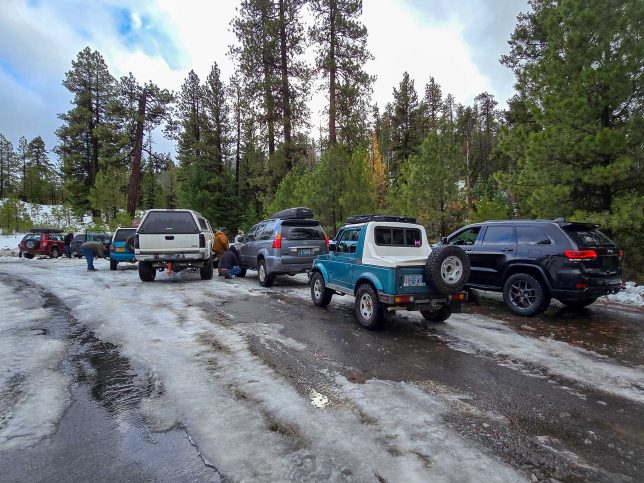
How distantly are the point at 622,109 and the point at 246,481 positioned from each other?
11.9m

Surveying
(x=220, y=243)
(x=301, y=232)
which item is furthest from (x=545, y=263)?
(x=220, y=243)

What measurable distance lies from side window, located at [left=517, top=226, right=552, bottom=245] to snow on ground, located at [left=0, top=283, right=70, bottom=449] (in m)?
7.61

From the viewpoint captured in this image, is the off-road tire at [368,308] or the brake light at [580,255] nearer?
the off-road tire at [368,308]

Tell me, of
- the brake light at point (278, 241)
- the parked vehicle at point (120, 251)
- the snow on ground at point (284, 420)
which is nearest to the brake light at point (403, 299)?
the snow on ground at point (284, 420)

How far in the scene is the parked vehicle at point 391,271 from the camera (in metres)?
5.76

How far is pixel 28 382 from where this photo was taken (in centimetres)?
391

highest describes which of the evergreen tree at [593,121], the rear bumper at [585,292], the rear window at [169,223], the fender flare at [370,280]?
the evergreen tree at [593,121]

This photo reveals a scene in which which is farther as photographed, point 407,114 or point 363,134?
point 407,114

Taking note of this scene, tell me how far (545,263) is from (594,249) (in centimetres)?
80

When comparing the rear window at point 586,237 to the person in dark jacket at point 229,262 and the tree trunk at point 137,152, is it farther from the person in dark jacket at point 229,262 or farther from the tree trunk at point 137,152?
the tree trunk at point 137,152

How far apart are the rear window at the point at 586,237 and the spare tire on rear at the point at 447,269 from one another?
2.38 meters

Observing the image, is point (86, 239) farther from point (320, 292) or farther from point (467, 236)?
point (467, 236)

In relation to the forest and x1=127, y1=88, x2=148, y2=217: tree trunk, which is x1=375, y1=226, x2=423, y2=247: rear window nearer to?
the forest

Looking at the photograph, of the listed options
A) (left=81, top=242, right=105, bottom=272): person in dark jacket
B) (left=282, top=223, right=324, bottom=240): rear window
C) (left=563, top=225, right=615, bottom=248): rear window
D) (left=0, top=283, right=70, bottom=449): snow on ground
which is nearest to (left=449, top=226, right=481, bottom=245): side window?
(left=563, top=225, right=615, bottom=248): rear window
